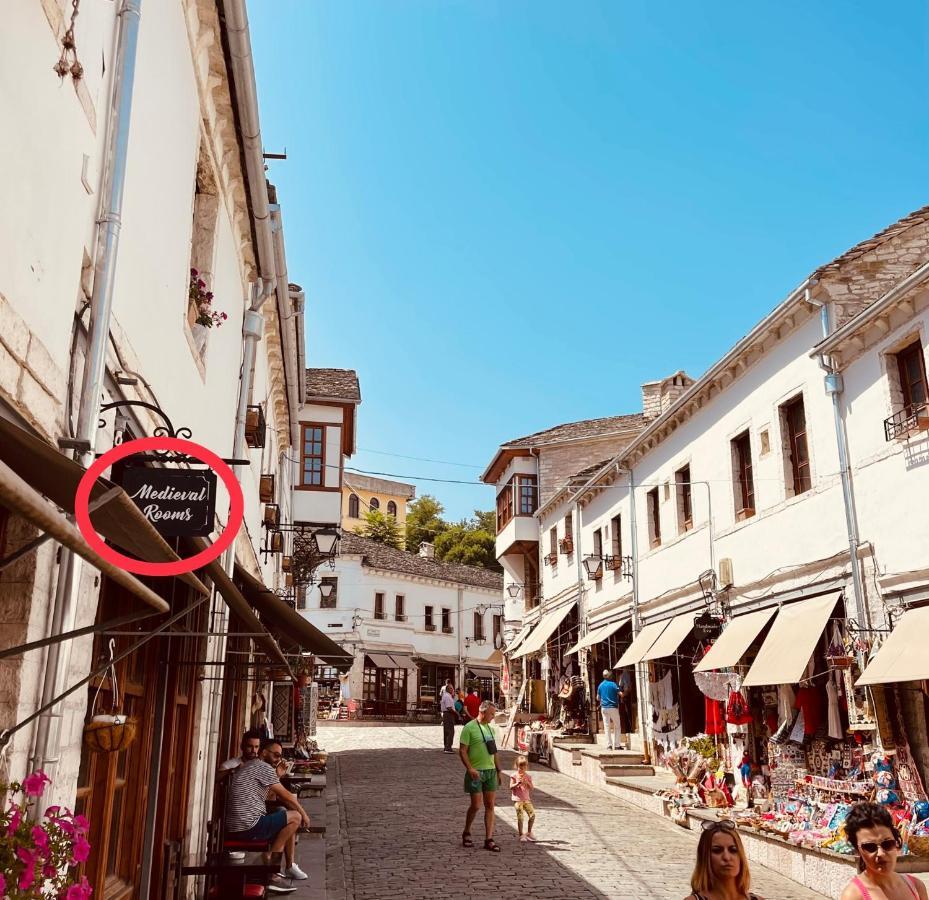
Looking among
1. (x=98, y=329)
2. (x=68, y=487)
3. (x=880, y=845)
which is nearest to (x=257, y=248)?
(x=98, y=329)

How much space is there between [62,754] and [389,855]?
726cm

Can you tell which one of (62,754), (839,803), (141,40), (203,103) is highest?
(203,103)

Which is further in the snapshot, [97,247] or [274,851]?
[274,851]

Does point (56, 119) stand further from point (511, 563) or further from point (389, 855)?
point (511, 563)

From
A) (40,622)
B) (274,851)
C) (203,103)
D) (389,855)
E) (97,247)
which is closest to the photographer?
(40,622)

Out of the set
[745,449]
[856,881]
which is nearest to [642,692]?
[745,449]

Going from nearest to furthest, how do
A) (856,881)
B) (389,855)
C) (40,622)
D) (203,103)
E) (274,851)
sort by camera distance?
(40,622)
(856,881)
(203,103)
(274,851)
(389,855)

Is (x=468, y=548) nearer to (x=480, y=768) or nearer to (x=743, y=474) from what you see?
(x=743, y=474)

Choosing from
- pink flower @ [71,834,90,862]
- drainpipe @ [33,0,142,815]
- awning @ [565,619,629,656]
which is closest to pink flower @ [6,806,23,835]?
pink flower @ [71,834,90,862]

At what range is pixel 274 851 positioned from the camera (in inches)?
332

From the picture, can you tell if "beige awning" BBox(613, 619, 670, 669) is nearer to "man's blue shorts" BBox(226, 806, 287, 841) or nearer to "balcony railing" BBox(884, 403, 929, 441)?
"balcony railing" BBox(884, 403, 929, 441)

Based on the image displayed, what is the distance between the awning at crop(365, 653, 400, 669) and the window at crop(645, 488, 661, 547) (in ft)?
89.2

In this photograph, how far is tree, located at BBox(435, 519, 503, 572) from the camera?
59.4 metres

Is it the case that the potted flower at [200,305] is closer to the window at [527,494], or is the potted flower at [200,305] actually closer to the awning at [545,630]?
the awning at [545,630]
